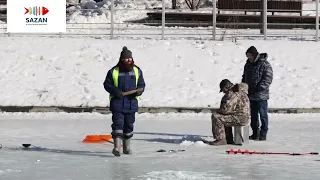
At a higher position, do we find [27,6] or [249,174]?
[27,6]

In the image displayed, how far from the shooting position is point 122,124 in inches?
455

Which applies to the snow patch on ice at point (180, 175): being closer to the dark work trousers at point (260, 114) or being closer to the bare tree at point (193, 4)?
the dark work trousers at point (260, 114)

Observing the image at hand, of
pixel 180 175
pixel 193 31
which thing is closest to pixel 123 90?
pixel 180 175

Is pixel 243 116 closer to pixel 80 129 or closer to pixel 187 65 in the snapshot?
pixel 80 129

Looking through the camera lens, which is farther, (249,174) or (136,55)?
(136,55)

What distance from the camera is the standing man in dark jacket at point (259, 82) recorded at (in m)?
13.6

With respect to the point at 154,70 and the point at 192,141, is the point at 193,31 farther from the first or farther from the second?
the point at 192,141

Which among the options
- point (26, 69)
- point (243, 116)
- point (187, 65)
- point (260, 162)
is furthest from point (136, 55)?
point (260, 162)

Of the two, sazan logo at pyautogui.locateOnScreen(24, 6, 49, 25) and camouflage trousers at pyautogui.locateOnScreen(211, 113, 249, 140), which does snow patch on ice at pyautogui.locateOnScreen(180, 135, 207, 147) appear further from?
sazan logo at pyautogui.locateOnScreen(24, 6, 49, 25)

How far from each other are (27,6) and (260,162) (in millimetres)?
14882

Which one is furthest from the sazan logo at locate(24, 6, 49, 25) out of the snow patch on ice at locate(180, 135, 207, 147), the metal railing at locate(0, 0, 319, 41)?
the snow patch on ice at locate(180, 135, 207, 147)

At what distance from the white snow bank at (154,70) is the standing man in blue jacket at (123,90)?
24.1ft

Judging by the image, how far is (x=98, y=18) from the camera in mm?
30969

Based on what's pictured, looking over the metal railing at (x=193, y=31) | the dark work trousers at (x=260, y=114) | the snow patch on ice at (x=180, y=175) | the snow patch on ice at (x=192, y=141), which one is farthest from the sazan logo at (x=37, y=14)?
the snow patch on ice at (x=180, y=175)
